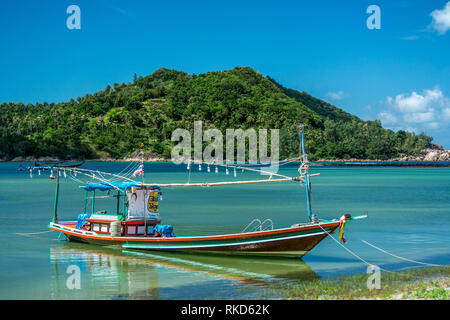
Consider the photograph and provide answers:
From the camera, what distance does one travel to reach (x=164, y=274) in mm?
18766

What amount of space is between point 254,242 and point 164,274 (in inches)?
163

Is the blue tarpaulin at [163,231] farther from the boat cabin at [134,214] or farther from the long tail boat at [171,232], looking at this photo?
the boat cabin at [134,214]

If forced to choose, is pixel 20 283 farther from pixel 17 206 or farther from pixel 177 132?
pixel 177 132

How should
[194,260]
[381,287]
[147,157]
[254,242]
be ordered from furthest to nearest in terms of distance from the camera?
[147,157], [194,260], [254,242], [381,287]

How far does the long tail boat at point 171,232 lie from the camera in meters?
19.6

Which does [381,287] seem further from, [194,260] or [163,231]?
[163,231]

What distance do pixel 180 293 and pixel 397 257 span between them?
10734mm

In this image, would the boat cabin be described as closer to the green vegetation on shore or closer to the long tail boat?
the long tail boat

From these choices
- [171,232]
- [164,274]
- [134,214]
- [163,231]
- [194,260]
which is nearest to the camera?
[164,274]

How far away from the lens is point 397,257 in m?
21.3

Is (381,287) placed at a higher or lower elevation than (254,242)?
lower

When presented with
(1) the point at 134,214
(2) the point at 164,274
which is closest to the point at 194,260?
(2) the point at 164,274

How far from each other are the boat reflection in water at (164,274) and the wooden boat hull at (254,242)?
1.38ft
